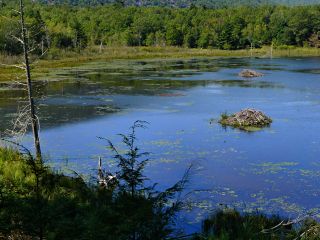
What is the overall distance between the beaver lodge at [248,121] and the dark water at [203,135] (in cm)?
68

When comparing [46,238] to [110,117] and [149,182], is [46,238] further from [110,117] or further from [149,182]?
[110,117]

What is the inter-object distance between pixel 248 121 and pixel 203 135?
12.4 ft

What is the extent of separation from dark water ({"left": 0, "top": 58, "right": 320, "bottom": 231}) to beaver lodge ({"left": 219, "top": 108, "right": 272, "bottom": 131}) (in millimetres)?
684

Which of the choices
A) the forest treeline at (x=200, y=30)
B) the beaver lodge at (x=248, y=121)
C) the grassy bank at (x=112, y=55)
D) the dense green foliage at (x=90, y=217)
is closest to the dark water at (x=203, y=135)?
the beaver lodge at (x=248, y=121)

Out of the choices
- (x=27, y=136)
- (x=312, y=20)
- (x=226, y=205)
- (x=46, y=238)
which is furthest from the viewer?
(x=312, y=20)

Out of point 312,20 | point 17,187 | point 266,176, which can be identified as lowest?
point 266,176

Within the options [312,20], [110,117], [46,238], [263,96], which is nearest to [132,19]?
[312,20]

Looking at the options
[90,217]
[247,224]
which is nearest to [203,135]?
[247,224]

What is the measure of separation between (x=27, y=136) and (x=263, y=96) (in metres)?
22.9

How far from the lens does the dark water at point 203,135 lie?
16.8 meters

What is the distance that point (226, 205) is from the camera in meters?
14.5

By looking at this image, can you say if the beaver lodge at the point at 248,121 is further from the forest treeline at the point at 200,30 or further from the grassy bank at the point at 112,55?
the forest treeline at the point at 200,30

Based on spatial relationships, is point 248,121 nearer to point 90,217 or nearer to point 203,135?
point 203,135

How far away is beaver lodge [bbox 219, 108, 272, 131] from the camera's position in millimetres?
27719
